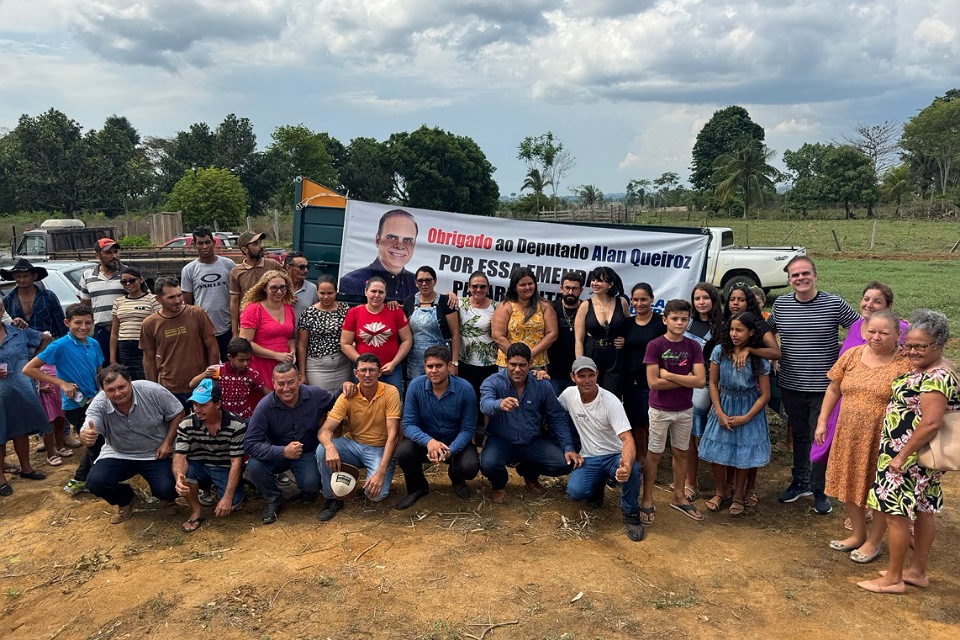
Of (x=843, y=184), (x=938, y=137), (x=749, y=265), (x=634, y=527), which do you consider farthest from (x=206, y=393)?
(x=938, y=137)

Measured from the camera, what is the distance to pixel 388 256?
663 centimetres

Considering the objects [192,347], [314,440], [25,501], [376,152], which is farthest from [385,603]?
[376,152]

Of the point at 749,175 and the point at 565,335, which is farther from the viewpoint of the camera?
the point at 749,175

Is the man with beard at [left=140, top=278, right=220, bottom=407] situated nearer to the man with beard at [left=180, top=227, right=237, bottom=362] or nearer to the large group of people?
the large group of people

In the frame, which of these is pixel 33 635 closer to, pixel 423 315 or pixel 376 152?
pixel 423 315

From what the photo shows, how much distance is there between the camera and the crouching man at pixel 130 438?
14.9 feet

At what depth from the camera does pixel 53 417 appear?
579 cm

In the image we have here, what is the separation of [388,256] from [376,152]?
133ft

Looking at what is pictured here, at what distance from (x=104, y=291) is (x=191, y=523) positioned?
2.67m

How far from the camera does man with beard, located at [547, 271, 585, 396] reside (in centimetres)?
524

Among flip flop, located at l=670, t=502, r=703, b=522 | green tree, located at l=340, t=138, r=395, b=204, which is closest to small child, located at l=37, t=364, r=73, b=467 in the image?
flip flop, located at l=670, t=502, r=703, b=522

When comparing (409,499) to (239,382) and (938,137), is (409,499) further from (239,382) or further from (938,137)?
(938,137)

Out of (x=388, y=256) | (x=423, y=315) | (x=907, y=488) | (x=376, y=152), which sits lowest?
(x=907, y=488)

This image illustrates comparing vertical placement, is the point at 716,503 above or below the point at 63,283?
below
